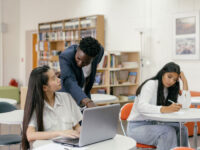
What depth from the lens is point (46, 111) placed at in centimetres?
226

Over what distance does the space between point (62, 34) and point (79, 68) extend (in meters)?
6.32

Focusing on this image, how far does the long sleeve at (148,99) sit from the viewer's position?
10.1 ft

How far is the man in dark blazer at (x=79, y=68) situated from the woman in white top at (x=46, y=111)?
16 centimetres

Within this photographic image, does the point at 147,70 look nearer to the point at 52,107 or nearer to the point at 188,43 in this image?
the point at 188,43

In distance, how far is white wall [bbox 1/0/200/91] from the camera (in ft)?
21.1

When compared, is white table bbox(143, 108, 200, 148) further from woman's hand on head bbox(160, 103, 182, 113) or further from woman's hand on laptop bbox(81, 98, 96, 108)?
woman's hand on laptop bbox(81, 98, 96, 108)

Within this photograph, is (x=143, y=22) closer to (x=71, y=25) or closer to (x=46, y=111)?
(x=71, y=25)

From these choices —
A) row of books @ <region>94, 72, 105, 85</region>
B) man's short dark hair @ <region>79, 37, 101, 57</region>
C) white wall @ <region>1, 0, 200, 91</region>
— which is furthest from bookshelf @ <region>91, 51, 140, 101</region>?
man's short dark hair @ <region>79, 37, 101, 57</region>

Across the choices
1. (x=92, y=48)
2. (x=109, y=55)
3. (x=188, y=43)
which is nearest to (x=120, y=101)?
(x=109, y=55)

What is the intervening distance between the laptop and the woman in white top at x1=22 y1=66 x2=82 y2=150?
16 centimetres

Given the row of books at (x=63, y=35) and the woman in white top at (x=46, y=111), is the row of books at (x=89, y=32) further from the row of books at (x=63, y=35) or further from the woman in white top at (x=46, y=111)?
the woman in white top at (x=46, y=111)

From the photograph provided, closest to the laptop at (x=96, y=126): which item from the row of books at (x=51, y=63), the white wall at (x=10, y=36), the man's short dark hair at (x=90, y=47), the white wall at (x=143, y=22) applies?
the man's short dark hair at (x=90, y=47)

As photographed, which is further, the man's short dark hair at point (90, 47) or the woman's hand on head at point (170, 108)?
the woman's hand on head at point (170, 108)

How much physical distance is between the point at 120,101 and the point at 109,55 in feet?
3.33
